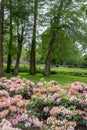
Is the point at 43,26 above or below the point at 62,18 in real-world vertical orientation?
below

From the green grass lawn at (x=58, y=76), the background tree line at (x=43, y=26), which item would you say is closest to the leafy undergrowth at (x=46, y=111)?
the green grass lawn at (x=58, y=76)

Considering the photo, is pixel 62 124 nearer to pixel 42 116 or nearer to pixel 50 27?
pixel 42 116

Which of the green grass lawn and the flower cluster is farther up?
the flower cluster

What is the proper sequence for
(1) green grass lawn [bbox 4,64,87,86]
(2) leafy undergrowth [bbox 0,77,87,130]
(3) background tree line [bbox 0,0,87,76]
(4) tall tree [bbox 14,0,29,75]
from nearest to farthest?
(2) leafy undergrowth [bbox 0,77,87,130] → (1) green grass lawn [bbox 4,64,87,86] → (4) tall tree [bbox 14,0,29,75] → (3) background tree line [bbox 0,0,87,76]

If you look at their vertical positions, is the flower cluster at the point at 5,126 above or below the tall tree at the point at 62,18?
below

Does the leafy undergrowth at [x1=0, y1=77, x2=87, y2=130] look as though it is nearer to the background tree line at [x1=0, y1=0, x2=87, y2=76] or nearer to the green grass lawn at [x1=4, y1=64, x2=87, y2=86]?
the green grass lawn at [x1=4, y1=64, x2=87, y2=86]

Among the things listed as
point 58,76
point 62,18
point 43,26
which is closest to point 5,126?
point 62,18

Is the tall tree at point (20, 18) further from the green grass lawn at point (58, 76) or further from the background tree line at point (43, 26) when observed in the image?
the green grass lawn at point (58, 76)

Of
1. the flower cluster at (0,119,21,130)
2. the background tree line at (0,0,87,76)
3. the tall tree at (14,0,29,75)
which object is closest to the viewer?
the flower cluster at (0,119,21,130)

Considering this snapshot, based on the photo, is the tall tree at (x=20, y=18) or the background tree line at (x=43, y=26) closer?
the tall tree at (x=20, y=18)

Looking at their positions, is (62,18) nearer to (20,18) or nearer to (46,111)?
(20,18)

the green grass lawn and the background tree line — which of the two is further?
the background tree line

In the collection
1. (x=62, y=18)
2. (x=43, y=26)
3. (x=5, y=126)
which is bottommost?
(x=5, y=126)

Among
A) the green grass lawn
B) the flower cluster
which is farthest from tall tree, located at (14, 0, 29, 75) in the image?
the flower cluster
